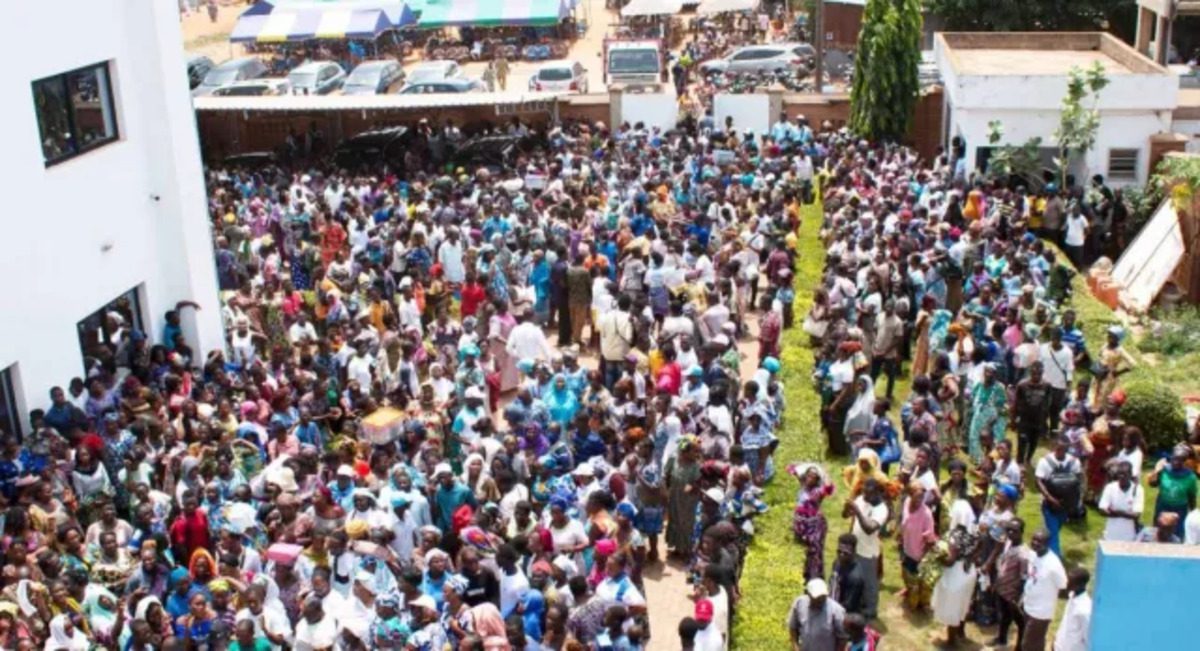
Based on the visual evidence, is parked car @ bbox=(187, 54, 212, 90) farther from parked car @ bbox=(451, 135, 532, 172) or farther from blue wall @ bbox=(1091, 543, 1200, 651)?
blue wall @ bbox=(1091, 543, 1200, 651)

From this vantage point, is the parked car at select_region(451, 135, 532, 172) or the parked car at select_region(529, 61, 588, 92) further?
the parked car at select_region(529, 61, 588, 92)

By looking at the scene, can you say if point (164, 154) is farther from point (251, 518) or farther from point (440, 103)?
point (440, 103)

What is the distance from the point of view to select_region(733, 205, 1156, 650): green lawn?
446 inches

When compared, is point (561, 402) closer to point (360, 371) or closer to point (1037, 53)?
point (360, 371)

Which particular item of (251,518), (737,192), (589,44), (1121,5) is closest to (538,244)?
(737,192)

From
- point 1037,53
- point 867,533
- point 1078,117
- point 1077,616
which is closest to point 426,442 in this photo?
point 867,533

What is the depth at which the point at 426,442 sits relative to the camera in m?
12.4

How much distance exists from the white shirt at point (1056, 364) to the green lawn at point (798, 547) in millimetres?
1100

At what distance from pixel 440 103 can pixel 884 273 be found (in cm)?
1248

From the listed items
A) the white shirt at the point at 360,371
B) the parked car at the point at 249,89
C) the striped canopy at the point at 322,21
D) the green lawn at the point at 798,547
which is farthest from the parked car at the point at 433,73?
the white shirt at the point at 360,371

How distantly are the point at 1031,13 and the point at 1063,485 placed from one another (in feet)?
86.2

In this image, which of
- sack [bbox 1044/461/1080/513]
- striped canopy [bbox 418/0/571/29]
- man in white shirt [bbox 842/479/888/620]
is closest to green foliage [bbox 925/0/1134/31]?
striped canopy [bbox 418/0/571/29]

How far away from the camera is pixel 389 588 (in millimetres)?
10156

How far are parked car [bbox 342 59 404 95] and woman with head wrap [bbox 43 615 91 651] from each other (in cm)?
2595
